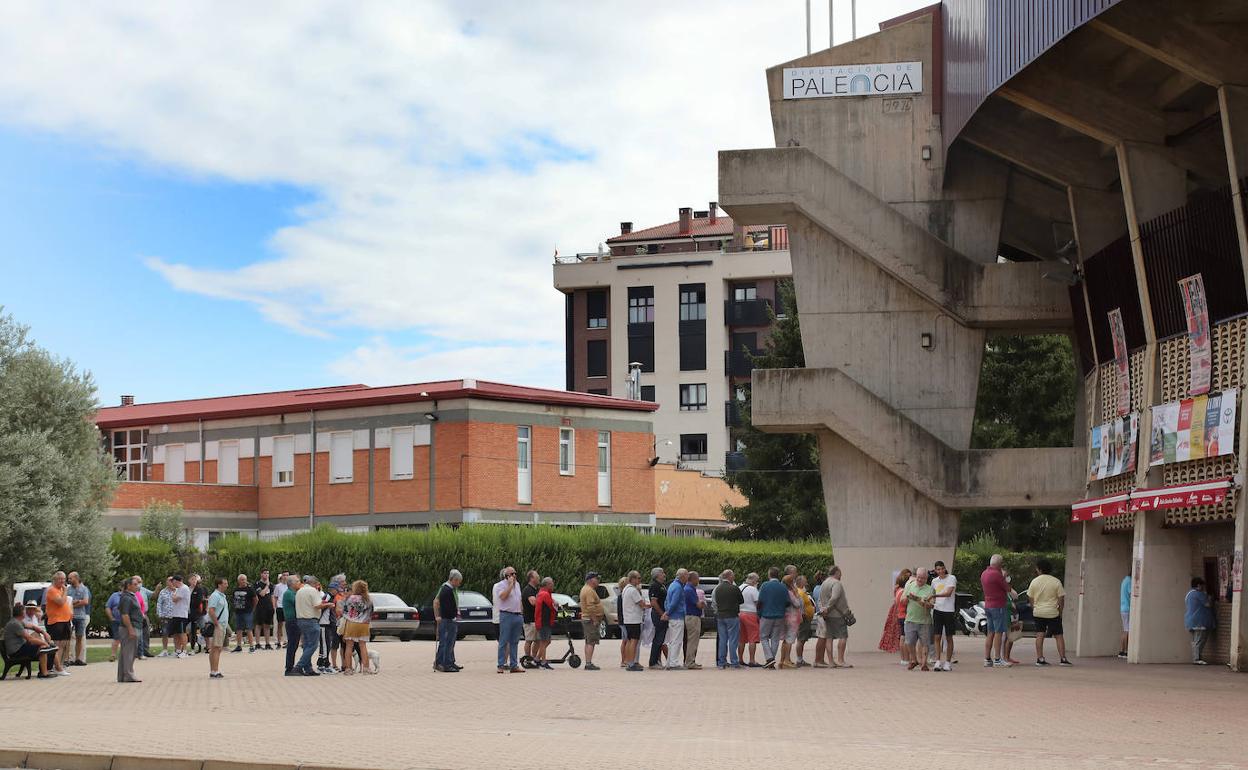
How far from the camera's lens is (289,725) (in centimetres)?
1539

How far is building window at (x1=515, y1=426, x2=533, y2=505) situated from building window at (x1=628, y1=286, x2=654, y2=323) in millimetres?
34243

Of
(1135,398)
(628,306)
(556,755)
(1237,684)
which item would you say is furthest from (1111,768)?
(628,306)

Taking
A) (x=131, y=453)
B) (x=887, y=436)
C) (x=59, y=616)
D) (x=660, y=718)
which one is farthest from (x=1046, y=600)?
(x=131, y=453)

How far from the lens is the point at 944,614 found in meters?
24.7

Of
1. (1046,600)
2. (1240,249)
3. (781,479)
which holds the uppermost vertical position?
(1240,249)

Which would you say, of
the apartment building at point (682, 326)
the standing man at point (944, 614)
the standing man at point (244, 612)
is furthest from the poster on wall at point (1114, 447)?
the apartment building at point (682, 326)

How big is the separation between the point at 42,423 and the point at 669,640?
17.6 m

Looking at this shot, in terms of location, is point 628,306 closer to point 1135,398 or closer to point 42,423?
point 42,423

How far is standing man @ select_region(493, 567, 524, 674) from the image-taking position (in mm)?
25062

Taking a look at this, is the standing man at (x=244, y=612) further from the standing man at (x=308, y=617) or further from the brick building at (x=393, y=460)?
the brick building at (x=393, y=460)

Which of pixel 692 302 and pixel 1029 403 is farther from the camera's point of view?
pixel 692 302

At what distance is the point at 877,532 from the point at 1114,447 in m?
5.84

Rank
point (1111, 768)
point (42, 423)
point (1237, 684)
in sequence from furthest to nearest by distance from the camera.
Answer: point (42, 423)
point (1237, 684)
point (1111, 768)

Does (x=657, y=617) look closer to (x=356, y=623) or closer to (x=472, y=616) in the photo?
(x=356, y=623)
